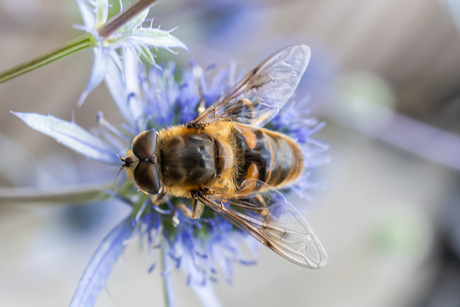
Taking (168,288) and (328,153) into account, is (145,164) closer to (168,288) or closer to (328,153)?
(168,288)

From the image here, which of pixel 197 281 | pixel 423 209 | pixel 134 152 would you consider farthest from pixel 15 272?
pixel 423 209

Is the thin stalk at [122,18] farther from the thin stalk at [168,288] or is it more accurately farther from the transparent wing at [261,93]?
the thin stalk at [168,288]

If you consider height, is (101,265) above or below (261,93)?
below

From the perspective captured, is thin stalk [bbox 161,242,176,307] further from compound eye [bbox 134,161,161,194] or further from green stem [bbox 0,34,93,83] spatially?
green stem [bbox 0,34,93,83]

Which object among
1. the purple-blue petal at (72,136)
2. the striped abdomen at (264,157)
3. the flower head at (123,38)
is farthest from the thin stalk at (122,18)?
the striped abdomen at (264,157)

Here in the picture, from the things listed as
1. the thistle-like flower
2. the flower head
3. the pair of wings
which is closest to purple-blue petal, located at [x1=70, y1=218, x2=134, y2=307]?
the thistle-like flower

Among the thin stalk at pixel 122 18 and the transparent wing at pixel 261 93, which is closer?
the thin stalk at pixel 122 18

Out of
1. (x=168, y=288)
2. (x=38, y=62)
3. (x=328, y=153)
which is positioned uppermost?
(x=328, y=153)

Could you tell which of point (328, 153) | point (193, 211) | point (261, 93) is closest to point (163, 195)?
point (193, 211)
